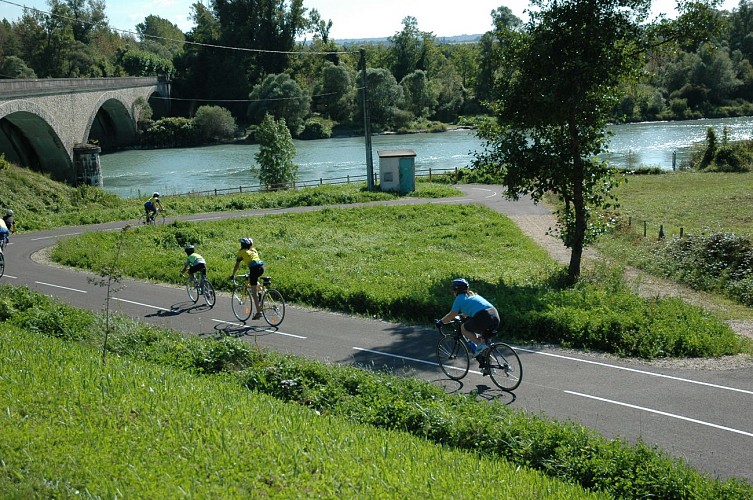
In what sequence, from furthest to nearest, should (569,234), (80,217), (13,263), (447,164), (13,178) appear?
(447,164) < (13,178) < (80,217) < (13,263) < (569,234)

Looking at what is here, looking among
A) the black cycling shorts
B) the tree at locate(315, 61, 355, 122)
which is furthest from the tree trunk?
the tree at locate(315, 61, 355, 122)

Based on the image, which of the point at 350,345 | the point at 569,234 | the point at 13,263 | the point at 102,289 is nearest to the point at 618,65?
the point at 569,234

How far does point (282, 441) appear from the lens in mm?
7926

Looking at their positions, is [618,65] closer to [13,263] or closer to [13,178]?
[13,263]

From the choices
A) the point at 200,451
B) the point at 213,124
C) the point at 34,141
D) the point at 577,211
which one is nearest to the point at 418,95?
the point at 213,124

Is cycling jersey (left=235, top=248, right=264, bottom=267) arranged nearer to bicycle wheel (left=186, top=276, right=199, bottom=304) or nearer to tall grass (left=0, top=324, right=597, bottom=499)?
bicycle wheel (left=186, top=276, right=199, bottom=304)

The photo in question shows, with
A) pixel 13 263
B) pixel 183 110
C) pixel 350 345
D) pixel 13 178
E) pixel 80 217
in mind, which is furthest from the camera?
pixel 183 110

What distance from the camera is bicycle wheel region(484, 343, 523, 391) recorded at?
11375 mm

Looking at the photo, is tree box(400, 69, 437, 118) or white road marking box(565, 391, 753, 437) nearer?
white road marking box(565, 391, 753, 437)

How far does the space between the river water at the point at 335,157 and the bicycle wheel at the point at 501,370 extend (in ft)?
130

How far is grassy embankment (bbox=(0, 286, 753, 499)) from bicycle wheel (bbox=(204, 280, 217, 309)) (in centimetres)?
638

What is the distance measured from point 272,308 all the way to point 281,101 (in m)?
83.2

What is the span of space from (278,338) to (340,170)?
163 ft

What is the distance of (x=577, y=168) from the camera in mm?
18844
